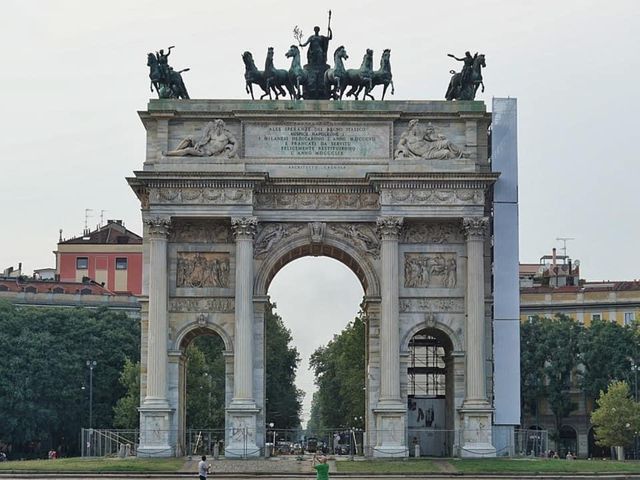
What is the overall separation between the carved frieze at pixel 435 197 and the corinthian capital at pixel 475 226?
0.73 meters

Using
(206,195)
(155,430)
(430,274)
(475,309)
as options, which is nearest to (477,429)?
(475,309)

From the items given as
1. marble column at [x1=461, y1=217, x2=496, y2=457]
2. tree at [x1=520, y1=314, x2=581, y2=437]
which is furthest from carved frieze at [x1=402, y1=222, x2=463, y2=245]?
tree at [x1=520, y1=314, x2=581, y2=437]

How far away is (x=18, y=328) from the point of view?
99.1 m

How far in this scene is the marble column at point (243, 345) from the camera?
205 feet

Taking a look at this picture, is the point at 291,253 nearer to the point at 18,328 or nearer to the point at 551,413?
the point at 18,328

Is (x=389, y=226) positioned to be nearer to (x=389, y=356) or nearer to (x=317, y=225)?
(x=317, y=225)

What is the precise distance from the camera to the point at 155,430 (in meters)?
→ 62.7

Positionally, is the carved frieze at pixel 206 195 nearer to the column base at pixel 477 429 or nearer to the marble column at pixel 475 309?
the marble column at pixel 475 309

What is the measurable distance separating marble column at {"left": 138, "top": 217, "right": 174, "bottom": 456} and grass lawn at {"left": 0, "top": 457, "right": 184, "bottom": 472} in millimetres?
1318

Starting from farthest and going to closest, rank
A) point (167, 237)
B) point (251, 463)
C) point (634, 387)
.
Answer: point (634, 387) → point (167, 237) → point (251, 463)

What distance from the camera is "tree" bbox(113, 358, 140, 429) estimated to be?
88.9 meters

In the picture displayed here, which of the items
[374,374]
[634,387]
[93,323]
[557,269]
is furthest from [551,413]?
[374,374]

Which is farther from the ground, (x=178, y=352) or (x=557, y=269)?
(x=557, y=269)

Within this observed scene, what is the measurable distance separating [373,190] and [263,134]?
5.31m
